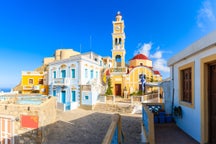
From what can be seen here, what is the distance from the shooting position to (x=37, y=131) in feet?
28.5

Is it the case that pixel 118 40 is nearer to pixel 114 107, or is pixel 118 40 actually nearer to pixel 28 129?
pixel 114 107

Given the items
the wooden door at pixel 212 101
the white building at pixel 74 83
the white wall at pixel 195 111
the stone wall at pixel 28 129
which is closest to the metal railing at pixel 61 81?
the white building at pixel 74 83

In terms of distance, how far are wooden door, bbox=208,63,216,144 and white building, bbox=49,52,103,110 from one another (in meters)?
14.3

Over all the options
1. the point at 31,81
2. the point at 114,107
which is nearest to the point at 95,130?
the point at 114,107

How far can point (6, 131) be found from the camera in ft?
31.1

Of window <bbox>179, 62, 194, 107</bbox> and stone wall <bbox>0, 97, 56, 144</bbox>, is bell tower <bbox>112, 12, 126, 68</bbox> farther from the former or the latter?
window <bbox>179, 62, 194, 107</bbox>

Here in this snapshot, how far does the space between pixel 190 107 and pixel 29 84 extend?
83.9ft

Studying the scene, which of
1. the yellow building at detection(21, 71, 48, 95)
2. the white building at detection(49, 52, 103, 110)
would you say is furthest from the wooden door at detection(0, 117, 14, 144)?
the yellow building at detection(21, 71, 48, 95)

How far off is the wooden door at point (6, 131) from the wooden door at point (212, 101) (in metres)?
10.2

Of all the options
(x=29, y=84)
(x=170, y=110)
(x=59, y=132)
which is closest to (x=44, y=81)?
(x=29, y=84)

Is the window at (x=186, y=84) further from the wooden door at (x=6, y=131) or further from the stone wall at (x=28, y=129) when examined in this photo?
the wooden door at (x=6, y=131)

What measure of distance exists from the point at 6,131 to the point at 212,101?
1098 centimetres

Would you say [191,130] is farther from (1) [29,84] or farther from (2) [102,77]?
(1) [29,84]

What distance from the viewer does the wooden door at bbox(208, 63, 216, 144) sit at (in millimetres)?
3672
